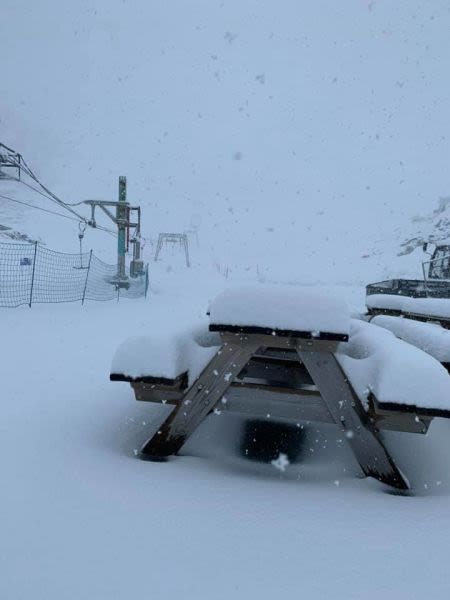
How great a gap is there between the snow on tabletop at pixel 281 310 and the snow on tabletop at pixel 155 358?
282mm

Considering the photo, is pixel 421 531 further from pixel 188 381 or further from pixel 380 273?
pixel 380 273

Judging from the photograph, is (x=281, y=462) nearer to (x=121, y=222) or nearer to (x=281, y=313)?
(x=281, y=313)

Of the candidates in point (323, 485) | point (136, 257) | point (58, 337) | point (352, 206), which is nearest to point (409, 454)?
point (323, 485)

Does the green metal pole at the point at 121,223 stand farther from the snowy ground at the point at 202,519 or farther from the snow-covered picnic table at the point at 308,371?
the snow-covered picnic table at the point at 308,371

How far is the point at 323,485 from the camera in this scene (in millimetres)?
2201

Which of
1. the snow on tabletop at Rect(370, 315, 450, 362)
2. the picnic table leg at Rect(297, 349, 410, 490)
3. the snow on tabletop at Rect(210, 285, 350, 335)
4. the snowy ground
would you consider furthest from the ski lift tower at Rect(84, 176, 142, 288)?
the picnic table leg at Rect(297, 349, 410, 490)

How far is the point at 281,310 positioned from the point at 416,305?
348 cm

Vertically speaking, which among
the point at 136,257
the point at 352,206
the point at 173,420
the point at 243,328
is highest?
the point at 352,206

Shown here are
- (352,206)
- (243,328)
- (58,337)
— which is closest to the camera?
(243,328)

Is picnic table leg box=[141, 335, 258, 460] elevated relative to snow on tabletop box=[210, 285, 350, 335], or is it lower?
lower

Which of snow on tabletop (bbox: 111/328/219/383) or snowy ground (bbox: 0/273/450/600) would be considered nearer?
snowy ground (bbox: 0/273/450/600)

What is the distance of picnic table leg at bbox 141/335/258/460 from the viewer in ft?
7.36

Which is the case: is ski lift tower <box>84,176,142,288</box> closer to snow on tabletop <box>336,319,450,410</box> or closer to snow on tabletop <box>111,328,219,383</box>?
snow on tabletop <box>111,328,219,383</box>

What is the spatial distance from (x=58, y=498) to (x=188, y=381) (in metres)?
0.84
